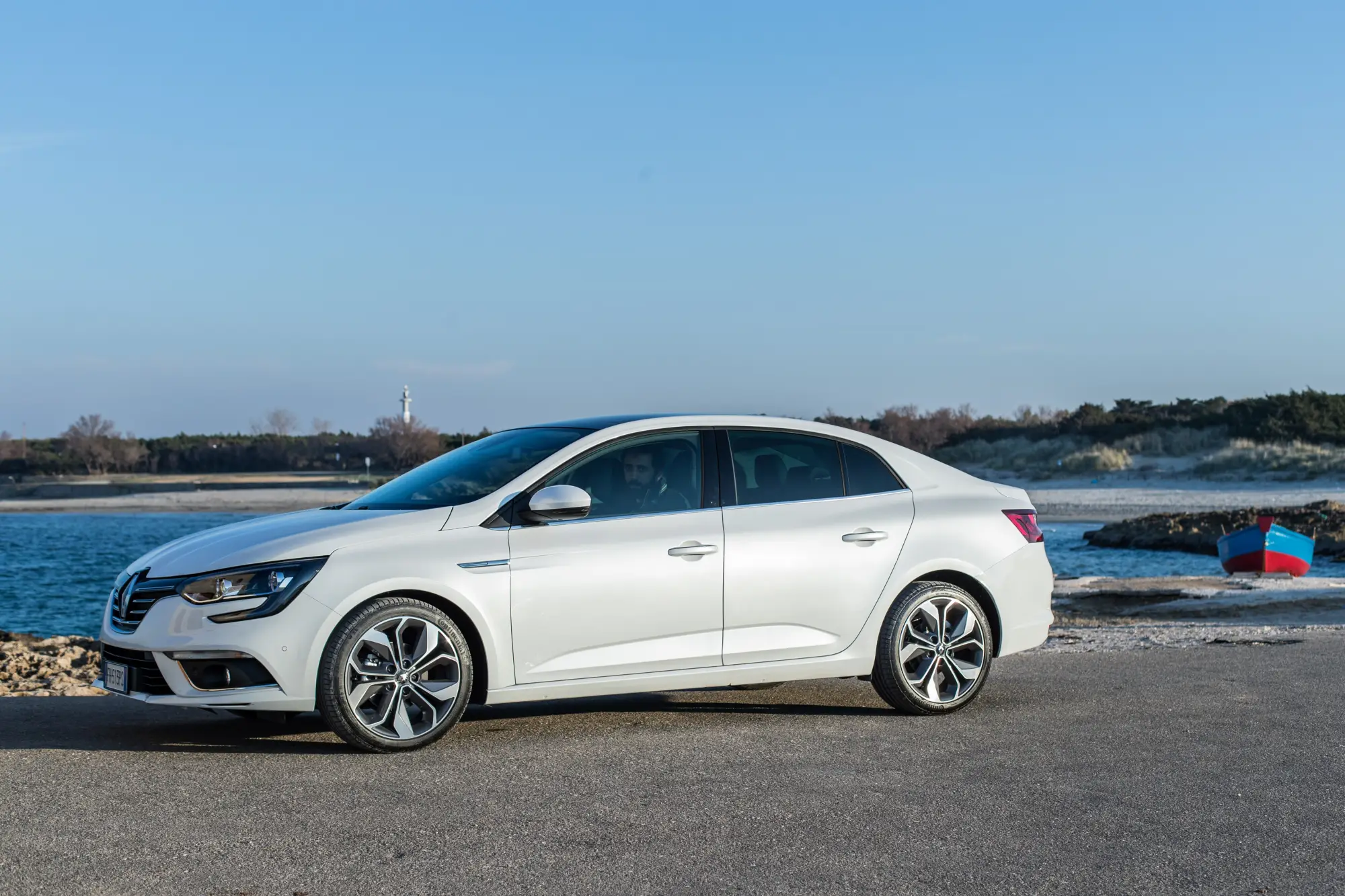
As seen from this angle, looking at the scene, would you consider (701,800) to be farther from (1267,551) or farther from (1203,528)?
(1203,528)

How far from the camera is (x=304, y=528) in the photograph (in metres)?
6.96

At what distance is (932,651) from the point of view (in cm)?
815

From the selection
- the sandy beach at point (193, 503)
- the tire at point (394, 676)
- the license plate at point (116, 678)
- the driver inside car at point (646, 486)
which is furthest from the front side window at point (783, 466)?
the sandy beach at point (193, 503)

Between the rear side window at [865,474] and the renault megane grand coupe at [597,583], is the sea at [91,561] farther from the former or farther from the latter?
the rear side window at [865,474]

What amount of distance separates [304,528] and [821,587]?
276 cm

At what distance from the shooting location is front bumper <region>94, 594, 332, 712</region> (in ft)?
21.5

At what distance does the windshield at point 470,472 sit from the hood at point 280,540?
212mm

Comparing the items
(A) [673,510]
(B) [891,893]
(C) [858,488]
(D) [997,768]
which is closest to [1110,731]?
(D) [997,768]

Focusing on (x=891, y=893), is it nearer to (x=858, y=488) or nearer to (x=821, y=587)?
(x=821, y=587)

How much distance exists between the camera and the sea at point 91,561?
924 inches

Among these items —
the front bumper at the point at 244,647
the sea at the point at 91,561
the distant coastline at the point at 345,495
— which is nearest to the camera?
the front bumper at the point at 244,647

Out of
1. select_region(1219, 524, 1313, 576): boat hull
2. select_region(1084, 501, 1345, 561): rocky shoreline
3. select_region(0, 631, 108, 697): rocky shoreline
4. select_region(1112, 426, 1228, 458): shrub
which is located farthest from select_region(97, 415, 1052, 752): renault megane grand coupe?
select_region(1112, 426, 1228, 458): shrub

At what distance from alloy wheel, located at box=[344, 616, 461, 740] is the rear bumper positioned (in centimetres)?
325

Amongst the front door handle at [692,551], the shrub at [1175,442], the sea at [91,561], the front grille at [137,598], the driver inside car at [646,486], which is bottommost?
the sea at [91,561]
